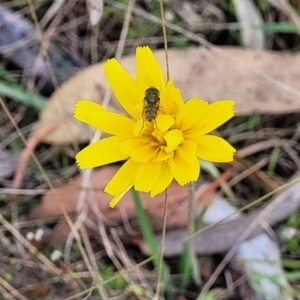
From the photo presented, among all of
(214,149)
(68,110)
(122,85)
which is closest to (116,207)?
(68,110)

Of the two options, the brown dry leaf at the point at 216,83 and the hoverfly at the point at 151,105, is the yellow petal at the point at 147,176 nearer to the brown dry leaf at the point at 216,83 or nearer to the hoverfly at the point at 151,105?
the hoverfly at the point at 151,105

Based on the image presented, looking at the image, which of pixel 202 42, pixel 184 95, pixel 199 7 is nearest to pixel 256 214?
pixel 184 95

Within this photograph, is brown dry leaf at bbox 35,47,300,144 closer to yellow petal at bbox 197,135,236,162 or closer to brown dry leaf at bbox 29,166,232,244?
brown dry leaf at bbox 29,166,232,244

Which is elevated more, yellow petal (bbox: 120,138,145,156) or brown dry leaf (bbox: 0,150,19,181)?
yellow petal (bbox: 120,138,145,156)

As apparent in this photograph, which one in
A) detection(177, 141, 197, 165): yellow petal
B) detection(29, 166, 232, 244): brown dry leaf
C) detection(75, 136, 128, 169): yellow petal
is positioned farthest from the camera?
detection(29, 166, 232, 244): brown dry leaf

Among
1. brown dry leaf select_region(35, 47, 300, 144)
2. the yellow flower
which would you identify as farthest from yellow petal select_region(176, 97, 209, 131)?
brown dry leaf select_region(35, 47, 300, 144)

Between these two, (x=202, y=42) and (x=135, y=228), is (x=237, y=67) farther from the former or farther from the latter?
(x=135, y=228)
